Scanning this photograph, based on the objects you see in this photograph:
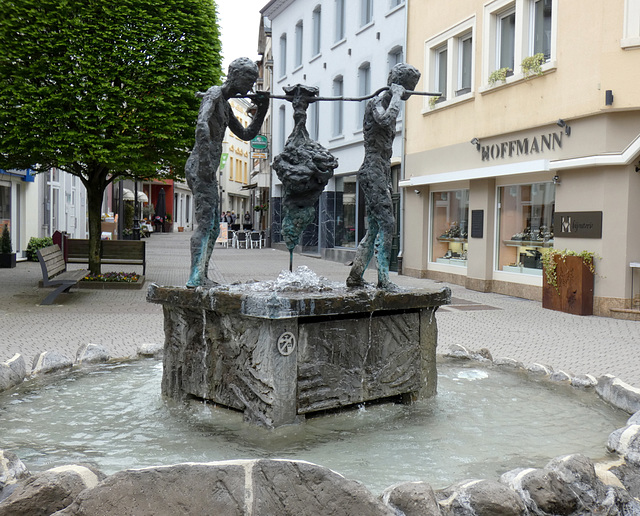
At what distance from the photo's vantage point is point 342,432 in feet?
16.8

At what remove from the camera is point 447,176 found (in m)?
17.6

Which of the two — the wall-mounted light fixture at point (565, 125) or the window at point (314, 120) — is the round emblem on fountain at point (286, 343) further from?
the window at point (314, 120)

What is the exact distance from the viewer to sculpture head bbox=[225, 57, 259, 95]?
18.7ft

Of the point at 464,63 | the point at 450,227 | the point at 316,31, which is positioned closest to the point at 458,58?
the point at 464,63

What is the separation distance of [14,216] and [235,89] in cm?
1861

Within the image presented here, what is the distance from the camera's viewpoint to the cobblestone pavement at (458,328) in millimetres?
8891

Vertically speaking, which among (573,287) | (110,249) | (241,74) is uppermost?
(241,74)

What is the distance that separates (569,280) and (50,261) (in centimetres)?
925

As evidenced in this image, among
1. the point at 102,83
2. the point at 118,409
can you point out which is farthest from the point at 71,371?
the point at 102,83

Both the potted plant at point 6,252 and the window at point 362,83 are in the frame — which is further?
the window at point 362,83

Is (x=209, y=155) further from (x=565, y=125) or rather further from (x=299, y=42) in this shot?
(x=299, y=42)

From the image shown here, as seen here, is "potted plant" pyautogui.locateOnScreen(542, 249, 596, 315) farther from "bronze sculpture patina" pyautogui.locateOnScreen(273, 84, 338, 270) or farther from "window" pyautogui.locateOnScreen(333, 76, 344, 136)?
"window" pyautogui.locateOnScreen(333, 76, 344, 136)

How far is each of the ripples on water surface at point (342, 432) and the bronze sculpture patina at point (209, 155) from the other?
1194 millimetres

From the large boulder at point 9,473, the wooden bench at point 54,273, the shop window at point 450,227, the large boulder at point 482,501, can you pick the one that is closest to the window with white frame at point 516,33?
the shop window at point 450,227
